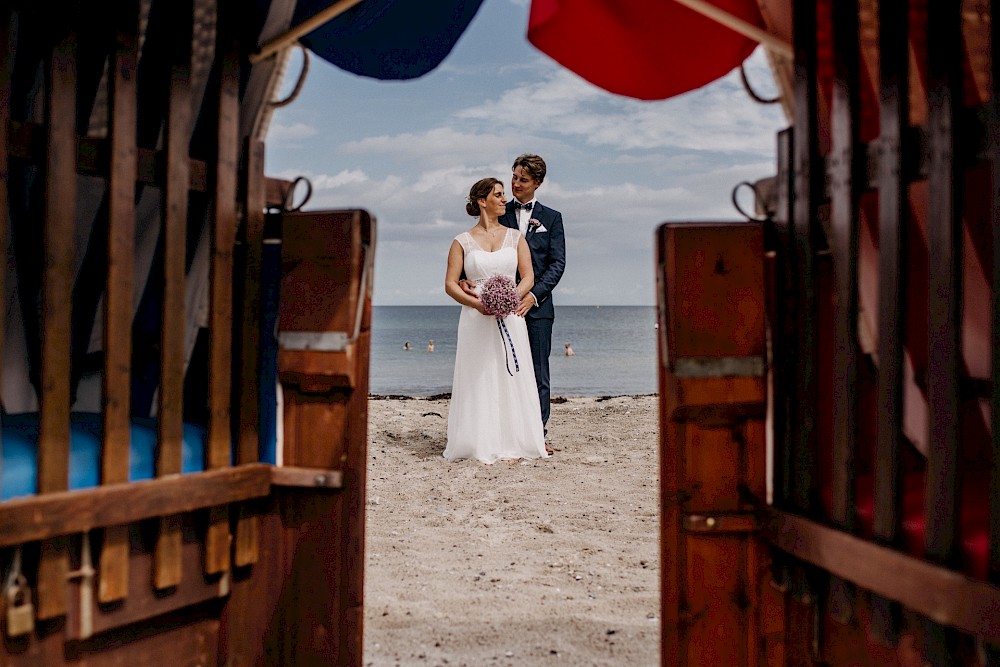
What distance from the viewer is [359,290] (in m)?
2.24

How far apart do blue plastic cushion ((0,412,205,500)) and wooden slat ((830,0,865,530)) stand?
1.60 metres

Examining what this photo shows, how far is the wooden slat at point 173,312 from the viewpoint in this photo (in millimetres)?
2000

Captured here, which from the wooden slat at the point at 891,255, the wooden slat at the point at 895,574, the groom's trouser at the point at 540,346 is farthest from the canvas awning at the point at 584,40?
the groom's trouser at the point at 540,346

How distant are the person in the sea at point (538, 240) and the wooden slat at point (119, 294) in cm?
440

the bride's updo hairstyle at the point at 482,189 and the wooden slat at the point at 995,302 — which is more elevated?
the bride's updo hairstyle at the point at 482,189

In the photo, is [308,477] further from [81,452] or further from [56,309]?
[56,309]

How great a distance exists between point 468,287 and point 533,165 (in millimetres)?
1102

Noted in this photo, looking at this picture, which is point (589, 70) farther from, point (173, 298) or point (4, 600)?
point (4, 600)

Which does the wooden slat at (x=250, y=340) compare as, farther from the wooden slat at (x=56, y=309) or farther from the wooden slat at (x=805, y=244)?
the wooden slat at (x=805, y=244)

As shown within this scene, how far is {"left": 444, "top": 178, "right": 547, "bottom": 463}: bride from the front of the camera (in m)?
5.96

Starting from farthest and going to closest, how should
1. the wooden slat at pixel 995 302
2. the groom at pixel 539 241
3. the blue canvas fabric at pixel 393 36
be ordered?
1. the groom at pixel 539 241
2. the blue canvas fabric at pixel 393 36
3. the wooden slat at pixel 995 302

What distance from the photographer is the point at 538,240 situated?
20.8 feet

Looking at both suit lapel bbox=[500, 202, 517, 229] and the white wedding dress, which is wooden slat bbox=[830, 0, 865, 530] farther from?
suit lapel bbox=[500, 202, 517, 229]

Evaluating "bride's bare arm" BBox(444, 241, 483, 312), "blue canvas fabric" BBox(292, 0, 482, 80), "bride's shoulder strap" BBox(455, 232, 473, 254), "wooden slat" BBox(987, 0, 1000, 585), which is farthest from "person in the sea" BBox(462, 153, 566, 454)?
"wooden slat" BBox(987, 0, 1000, 585)
